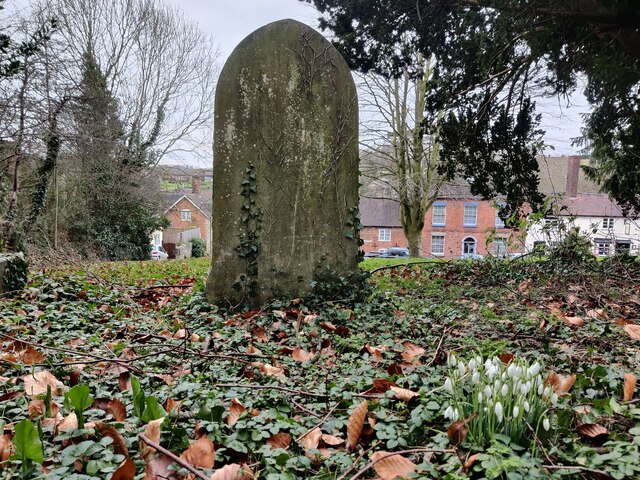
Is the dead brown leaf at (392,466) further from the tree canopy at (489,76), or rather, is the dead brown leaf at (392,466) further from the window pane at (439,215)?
the window pane at (439,215)

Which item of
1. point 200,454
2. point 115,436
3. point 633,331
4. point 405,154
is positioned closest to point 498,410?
point 200,454

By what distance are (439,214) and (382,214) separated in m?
4.87

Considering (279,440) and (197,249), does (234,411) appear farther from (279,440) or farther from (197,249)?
(197,249)

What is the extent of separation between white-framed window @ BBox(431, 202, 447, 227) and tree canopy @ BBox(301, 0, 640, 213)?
2531 centimetres

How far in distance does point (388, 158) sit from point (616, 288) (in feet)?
52.4

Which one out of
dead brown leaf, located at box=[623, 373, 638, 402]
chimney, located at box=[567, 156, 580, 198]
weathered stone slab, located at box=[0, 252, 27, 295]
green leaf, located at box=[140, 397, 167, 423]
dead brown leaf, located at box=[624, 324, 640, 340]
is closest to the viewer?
green leaf, located at box=[140, 397, 167, 423]

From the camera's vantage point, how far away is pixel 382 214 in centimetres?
3722

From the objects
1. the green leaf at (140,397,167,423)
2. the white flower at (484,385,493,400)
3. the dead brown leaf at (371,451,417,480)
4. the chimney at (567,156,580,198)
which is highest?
the chimney at (567,156,580,198)

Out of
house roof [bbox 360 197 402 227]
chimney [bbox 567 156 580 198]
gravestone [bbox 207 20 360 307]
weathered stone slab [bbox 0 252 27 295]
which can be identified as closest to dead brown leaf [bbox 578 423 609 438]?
gravestone [bbox 207 20 360 307]

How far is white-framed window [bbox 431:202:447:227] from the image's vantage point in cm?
3416

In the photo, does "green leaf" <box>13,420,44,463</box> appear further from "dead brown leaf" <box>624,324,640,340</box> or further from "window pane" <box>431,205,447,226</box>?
"window pane" <box>431,205,447,226</box>

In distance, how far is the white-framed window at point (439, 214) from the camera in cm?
3416

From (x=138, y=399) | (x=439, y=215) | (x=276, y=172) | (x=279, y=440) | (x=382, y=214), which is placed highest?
(x=382, y=214)

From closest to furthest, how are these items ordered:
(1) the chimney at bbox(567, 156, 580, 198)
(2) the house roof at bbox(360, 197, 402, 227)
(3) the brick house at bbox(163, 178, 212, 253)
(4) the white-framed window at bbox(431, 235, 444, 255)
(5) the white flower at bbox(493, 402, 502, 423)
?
(5) the white flower at bbox(493, 402, 502, 423) < (1) the chimney at bbox(567, 156, 580, 198) < (4) the white-framed window at bbox(431, 235, 444, 255) < (2) the house roof at bbox(360, 197, 402, 227) < (3) the brick house at bbox(163, 178, 212, 253)
